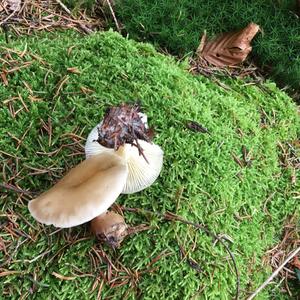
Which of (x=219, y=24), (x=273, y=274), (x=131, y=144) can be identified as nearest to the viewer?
(x=131, y=144)

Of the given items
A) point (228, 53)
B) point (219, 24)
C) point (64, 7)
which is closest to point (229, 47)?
point (228, 53)

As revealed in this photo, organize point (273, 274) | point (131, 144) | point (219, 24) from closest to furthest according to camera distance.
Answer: point (131, 144) → point (273, 274) → point (219, 24)

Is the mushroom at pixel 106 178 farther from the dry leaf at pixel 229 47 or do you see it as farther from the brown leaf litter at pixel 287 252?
the dry leaf at pixel 229 47

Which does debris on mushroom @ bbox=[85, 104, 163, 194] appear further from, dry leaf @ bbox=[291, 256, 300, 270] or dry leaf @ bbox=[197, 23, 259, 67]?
dry leaf @ bbox=[197, 23, 259, 67]

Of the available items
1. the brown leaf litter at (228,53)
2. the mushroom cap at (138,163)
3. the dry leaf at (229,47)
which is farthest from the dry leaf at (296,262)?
the dry leaf at (229,47)

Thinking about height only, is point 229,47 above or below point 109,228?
above

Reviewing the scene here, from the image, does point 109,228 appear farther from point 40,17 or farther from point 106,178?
point 40,17

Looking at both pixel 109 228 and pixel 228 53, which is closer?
pixel 109 228
